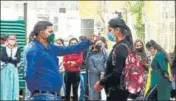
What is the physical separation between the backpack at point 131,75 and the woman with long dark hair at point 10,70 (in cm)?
617

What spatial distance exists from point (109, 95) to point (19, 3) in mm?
26293

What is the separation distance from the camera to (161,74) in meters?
11.5

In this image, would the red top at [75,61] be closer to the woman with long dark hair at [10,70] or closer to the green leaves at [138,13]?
the woman with long dark hair at [10,70]

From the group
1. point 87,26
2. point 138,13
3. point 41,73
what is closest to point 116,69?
point 41,73

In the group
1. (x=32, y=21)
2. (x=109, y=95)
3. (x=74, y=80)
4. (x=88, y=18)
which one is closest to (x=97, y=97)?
(x=74, y=80)

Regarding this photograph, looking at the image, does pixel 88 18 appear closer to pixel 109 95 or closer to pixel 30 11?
pixel 30 11

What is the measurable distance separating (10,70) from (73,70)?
1566mm

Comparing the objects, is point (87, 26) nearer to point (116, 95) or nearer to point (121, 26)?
point (121, 26)

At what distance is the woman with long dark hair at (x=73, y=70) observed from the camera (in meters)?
14.0

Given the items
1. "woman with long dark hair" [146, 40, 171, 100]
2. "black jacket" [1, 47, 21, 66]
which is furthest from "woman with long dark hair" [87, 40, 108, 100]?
"woman with long dark hair" [146, 40, 171, 100]

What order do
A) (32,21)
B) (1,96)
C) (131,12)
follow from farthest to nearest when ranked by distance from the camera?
(32,21)
(131,12)
(1,96)

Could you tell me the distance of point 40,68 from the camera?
7062 millimetres

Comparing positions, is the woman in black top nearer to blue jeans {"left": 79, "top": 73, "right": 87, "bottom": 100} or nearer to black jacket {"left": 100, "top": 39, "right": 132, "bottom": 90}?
black jacket {"left": 100, "top": 39, "right": 132, "bottom": 90}

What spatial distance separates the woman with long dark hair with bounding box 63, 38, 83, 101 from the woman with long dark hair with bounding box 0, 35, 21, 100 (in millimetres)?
1224
